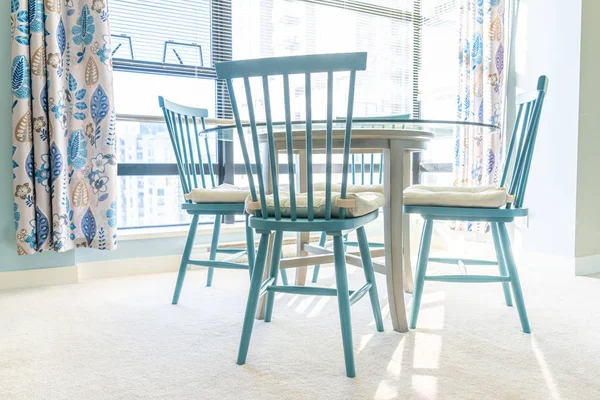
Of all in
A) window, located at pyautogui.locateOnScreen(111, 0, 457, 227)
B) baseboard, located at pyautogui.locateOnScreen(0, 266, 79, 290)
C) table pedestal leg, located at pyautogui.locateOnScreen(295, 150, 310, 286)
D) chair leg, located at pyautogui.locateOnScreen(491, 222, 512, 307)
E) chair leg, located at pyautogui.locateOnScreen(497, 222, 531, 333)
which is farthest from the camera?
window, located at pyautogui.locateOnScreen(111, 0, 457, 227)

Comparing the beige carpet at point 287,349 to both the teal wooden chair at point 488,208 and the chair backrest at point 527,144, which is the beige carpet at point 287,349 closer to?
the teal wooden chair at point 488,208

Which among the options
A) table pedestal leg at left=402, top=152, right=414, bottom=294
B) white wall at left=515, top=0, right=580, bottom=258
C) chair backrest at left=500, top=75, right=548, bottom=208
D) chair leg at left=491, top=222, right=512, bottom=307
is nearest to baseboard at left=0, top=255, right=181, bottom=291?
table pedestal leg at left=402, top=152, right=414, bottom=294

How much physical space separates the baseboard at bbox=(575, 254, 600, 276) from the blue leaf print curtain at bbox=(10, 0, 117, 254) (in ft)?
8.85

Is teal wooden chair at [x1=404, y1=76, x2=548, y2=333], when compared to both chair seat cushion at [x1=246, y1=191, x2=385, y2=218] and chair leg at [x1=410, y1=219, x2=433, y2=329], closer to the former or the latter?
chair leg at [x1=410, y1=219, x2=433, y2=329]

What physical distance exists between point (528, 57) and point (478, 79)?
33cm

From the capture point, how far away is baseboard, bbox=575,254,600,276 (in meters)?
2.64

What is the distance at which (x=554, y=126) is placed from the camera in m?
2.75

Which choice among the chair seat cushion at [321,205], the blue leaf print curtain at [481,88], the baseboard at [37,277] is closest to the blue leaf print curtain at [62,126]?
the baseboard at [37,277]

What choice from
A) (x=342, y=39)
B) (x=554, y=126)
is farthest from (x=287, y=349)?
(x=342, y=39)

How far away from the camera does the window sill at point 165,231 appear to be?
8.77ft

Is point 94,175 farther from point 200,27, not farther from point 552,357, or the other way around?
point 552,357

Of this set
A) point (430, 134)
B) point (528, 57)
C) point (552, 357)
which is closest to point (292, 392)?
point (552, 357)

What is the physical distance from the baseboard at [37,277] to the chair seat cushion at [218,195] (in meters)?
0.97

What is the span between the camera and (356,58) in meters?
1.18
